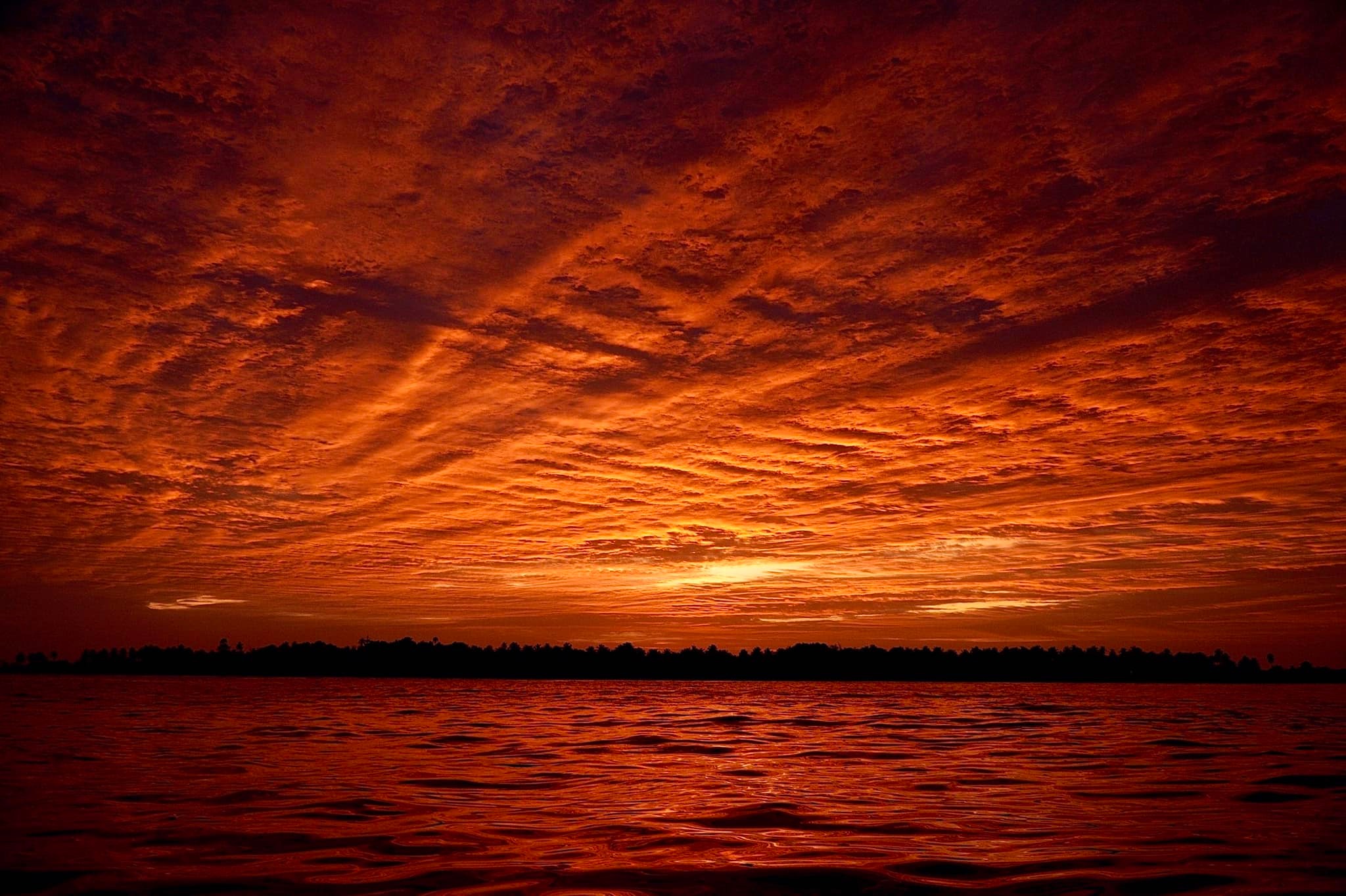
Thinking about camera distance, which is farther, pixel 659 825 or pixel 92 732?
pixel 92 732

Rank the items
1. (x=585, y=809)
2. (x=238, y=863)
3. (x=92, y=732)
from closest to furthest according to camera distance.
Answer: (x=238, y=863)
(x=585, y=809)
(x=92, y=732)

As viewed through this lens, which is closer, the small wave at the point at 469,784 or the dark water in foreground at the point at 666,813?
the dark water in foreground at the point at 666,813

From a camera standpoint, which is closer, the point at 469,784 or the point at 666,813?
the point at 666,813

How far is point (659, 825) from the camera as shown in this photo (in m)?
10.7

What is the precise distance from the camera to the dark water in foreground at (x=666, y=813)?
8.01 meters

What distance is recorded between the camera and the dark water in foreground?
8.01 m

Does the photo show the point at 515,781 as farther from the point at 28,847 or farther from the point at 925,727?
the point at 925,727

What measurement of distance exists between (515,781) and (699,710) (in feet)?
106

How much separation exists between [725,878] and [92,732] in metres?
25.6

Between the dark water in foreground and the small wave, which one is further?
the small wave

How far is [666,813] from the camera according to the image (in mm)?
11789

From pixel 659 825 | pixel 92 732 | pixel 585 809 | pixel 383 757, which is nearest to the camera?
pixel 659 825

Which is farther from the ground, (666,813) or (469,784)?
(666,813)

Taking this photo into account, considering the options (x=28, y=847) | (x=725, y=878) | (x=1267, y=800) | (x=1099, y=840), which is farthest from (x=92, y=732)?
(x=1267, y=800)
